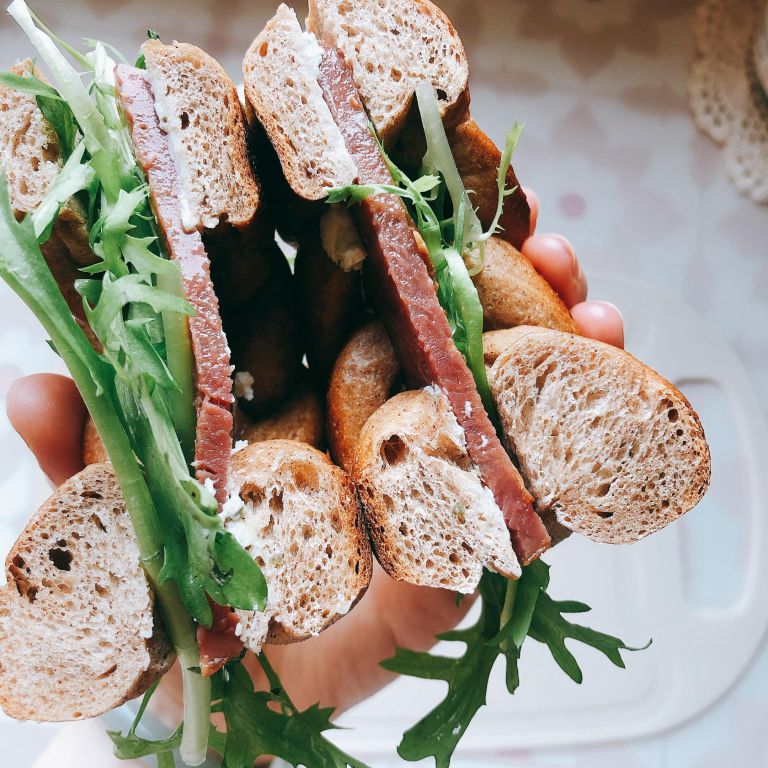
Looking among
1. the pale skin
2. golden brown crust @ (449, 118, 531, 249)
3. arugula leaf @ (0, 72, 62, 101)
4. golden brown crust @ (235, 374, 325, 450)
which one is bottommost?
the pale skin

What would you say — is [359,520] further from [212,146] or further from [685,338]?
[685,338]

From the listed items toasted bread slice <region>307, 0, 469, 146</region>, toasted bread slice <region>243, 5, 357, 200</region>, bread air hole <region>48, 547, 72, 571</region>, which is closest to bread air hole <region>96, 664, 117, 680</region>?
bread air hole <region>48, 547, 72, 571</region>

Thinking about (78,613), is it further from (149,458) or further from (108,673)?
(149,458)

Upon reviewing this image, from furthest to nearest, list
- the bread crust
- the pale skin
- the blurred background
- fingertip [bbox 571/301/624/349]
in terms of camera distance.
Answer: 1. the blurred background
2. the pale skin
3. fingertip [bbox 571/301/624/349]
4. the bread crust

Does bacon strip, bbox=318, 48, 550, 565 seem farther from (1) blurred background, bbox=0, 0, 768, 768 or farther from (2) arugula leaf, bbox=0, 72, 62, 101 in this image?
(1) blurred background, bbox=0, 0, 768, 768

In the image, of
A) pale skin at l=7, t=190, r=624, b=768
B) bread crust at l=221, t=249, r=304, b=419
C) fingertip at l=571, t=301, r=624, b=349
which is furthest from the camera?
pale skin at l=7, t=190, r=624, b=768

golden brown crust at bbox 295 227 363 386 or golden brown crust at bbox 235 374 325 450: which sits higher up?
golden brown crust at bbox 295 227 363 386

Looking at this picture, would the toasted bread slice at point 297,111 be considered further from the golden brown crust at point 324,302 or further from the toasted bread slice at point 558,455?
the toasted bread slice at point 558,455
